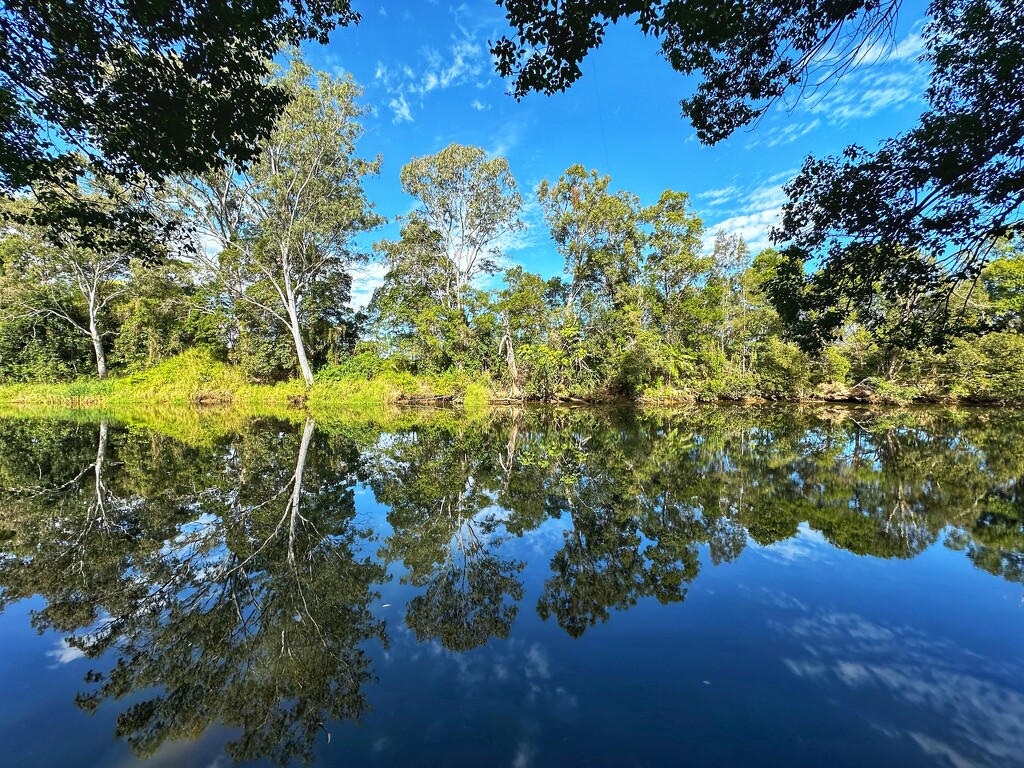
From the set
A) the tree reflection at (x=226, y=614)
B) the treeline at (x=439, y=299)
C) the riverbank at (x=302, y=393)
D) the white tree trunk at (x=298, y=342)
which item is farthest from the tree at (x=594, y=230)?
the tree reflection at (x=226, y=614)

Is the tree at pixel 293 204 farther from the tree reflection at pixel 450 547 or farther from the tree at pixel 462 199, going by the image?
the tree reflection at pixel 450 547

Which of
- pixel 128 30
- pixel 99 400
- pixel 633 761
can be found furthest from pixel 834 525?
pixel 99 400

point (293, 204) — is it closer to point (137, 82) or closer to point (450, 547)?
point (137, 82)

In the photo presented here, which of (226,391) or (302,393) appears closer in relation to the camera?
(302,393)

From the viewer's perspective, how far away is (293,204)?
21547 mm

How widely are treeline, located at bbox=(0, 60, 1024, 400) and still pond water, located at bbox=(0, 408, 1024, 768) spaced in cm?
1698

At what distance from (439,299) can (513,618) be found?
24530mm

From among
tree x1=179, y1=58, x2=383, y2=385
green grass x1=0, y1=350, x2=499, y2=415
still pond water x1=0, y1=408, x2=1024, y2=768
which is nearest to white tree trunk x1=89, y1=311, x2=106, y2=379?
green grass x1=0, y1=350, x2=499, y2=415

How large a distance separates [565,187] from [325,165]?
42.8ft

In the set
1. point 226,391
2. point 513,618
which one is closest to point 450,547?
point 513,618

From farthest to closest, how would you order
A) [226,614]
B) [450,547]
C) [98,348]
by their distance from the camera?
[98,348]
[450,547]
[226,614]

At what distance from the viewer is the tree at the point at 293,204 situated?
64.1 ft

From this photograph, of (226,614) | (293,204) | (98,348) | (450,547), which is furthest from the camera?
(98,348)

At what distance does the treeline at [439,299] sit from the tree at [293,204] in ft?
0.30
